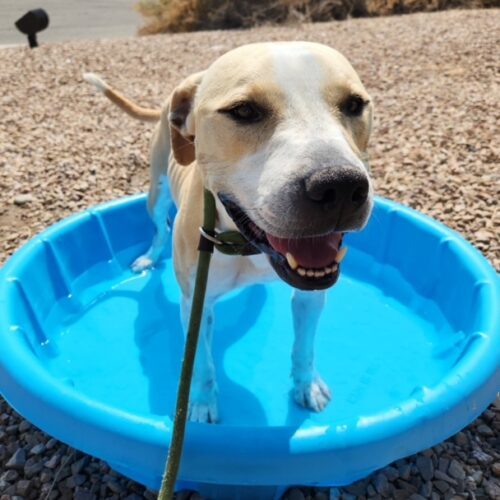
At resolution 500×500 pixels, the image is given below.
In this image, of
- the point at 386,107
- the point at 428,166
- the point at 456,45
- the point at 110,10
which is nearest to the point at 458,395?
the point at 428,166

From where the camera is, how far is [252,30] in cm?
1313

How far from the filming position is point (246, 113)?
2.18m

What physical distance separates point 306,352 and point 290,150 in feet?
4.71

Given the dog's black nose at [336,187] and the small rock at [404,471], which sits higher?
the dog's black nose at [336,187]

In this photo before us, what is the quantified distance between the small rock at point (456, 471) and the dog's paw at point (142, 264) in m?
2.74

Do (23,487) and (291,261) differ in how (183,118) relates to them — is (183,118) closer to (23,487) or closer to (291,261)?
(291,261)

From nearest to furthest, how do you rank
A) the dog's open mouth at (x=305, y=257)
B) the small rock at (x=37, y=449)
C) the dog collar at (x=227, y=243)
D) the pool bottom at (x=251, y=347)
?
1. the dog's open mouth at (x=305, y=257)
2. the dog collar at (x=227, y=243)
3. the small rock at (x=37, y=449)
4. the pool bottom at (x=251, y=347)

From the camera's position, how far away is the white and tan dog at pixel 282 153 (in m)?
1.89

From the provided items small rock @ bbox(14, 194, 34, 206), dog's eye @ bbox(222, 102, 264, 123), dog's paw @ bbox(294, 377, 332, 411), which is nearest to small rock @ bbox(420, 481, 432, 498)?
dog's paw @ bbox(294, 377, 332, 411)

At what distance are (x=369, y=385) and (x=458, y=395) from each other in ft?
3.50

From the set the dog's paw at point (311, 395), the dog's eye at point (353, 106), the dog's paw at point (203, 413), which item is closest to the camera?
the dog's eye at point (353, 106)

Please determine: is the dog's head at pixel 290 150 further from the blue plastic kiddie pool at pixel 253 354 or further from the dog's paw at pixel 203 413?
the dog's paw at pixel 203 413

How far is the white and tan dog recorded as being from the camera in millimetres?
1893

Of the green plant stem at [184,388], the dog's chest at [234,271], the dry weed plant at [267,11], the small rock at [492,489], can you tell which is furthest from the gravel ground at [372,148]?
the dry weed plant at [267,11]
